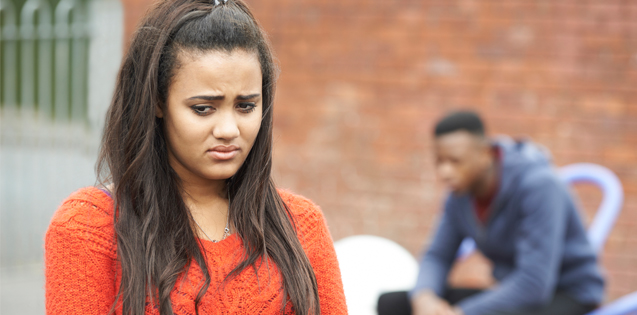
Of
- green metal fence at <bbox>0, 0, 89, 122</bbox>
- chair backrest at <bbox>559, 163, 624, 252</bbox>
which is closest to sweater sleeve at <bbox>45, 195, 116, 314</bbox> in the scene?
chair backrest at <bbox>559, 163, 624, 252</bbox>

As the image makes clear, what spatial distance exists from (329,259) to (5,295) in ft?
12.4

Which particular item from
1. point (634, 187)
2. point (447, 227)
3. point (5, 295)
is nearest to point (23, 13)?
point (5, 295)

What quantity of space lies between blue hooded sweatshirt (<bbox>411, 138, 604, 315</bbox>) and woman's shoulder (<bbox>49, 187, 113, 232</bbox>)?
2057 mm

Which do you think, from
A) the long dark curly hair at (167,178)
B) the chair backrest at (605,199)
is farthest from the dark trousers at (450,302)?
the long dark curly hair at (167,178)

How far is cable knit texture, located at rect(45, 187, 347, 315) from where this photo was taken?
162cm

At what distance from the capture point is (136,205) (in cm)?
172

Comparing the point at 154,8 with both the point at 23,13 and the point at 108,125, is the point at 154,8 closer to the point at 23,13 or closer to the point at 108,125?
the point at 108,125

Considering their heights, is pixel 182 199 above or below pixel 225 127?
below

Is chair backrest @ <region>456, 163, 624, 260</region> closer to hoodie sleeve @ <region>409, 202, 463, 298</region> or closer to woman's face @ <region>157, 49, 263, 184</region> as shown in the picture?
hoodie sleeve @ <region>409, 202, 463, 298</region>

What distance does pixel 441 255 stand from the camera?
3.83m

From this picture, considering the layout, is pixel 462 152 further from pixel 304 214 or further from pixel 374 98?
pixel 304 214

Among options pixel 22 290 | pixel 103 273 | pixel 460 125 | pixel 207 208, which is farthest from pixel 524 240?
pixel 22 290

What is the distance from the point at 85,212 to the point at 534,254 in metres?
2.26

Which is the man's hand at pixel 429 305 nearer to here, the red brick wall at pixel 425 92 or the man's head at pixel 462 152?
the man's head at pixel 462 152
